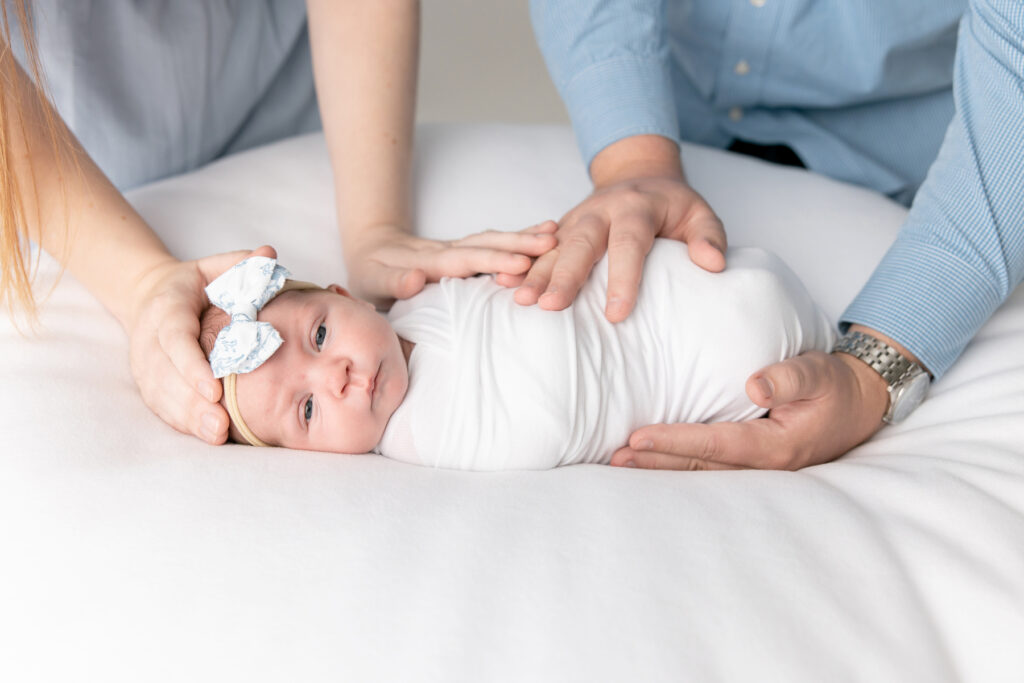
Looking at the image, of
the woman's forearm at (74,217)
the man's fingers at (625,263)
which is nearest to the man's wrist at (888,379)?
the man's fingers at (625,263)

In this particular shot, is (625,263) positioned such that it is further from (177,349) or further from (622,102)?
(177,349)

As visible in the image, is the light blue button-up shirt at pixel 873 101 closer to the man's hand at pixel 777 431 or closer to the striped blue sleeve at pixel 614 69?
the striped blue sleeve at pixel 614 69

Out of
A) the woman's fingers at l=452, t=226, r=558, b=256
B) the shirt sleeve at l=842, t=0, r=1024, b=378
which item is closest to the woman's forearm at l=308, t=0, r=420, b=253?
the woman's fingers at l=452, t=226, r=558, b=256

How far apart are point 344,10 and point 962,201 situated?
0.88 metres

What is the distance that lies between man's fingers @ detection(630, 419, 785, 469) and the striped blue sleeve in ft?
1.58

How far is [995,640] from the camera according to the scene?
2.18 feet

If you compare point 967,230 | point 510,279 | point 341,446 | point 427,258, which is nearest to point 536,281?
point 510,279

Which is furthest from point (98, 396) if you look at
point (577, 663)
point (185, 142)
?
point (185, 142)

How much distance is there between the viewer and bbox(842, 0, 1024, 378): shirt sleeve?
940 millimetres

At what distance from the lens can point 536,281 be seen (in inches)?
38.5

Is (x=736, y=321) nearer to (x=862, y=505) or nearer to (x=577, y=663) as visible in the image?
(x=862, y=505)

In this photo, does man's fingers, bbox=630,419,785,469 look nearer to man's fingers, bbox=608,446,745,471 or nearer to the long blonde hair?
man's fingers, bbox=608,446,745,471

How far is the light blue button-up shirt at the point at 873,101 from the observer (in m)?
0.96

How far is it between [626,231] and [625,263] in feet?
0.17
